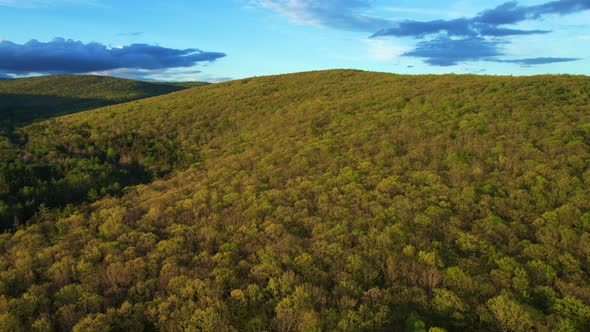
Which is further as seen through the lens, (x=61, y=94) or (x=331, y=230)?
(x=61, y=94)

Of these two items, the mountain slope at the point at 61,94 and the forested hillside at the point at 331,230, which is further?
the mountain slope at the point at 61,94

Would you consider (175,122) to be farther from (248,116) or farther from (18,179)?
(18,179)

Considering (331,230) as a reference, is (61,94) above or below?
above

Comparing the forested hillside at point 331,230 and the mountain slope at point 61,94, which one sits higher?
the mountain slope at point 61,94

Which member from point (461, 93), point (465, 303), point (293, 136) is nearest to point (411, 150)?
point (293, 136)
